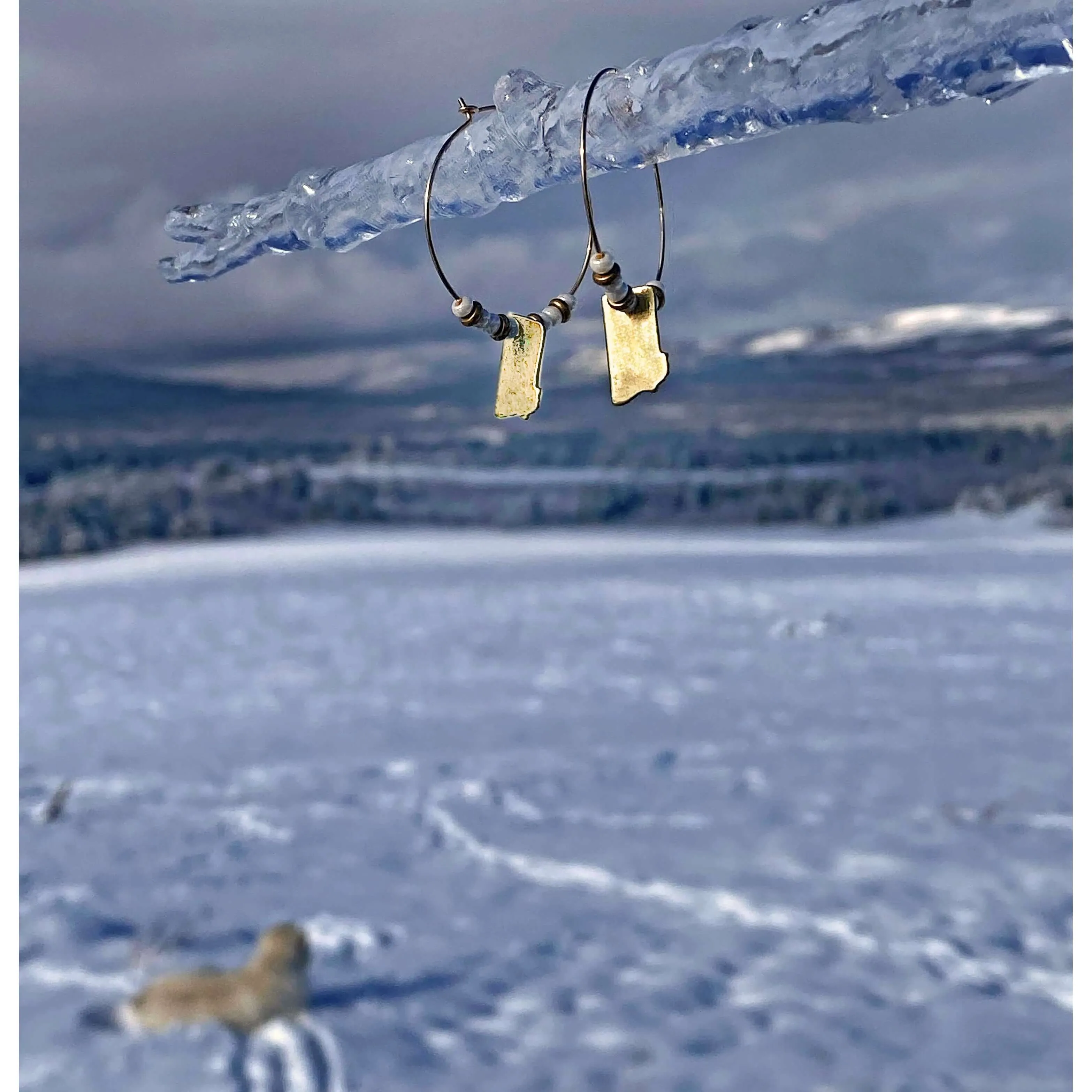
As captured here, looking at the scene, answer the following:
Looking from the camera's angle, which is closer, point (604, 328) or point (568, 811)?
point (604, 328)

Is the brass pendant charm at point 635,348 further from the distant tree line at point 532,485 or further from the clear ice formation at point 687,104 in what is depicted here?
the distant tree line at point 532,485

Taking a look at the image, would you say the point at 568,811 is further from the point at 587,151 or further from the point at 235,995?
the point at 587,151

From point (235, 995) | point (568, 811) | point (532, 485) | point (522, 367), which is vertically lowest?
point (235, 995)

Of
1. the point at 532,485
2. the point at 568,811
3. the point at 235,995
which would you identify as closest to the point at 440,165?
the point at 235,995

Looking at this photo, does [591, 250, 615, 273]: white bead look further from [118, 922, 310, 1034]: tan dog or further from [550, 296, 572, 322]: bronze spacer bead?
[118, 922, 310, 1034]: tan dog

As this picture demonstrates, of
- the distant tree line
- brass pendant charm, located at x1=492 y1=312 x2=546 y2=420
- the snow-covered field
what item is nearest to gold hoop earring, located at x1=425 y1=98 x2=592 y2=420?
brass pendant charm, located at x1=492 y1=312 x2=546 y2=420

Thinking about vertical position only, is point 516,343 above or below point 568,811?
above

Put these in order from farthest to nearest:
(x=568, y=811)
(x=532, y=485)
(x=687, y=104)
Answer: (x=532, y=485), (x=568, y=811), (x=687, y=104)

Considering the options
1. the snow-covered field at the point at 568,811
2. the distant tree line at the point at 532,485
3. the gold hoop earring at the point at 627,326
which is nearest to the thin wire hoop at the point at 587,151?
the gold hoop earring at the point at 627,326
